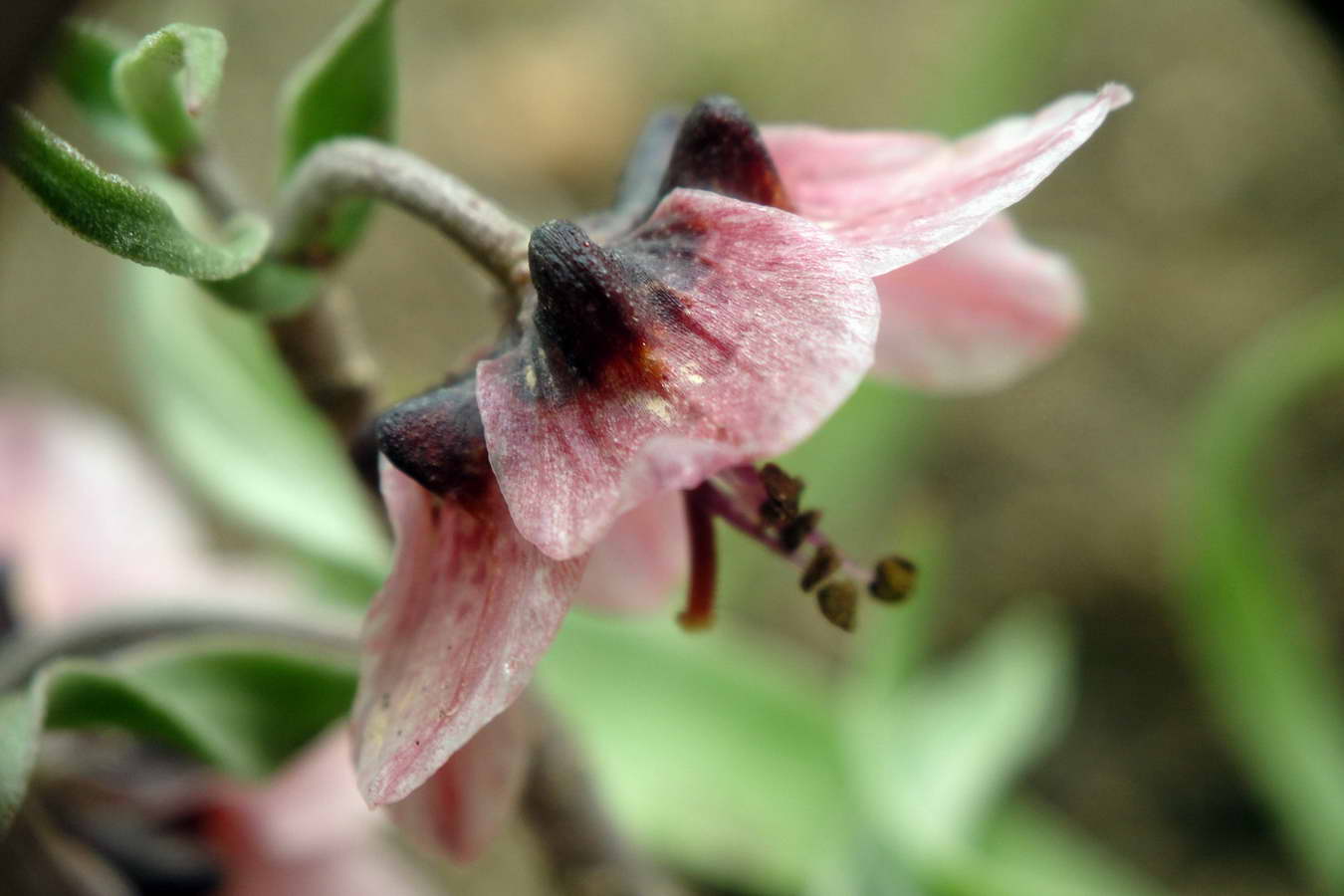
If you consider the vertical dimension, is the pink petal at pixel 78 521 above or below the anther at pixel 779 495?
below

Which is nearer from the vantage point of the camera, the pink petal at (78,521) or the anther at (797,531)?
the anther at (797,531)

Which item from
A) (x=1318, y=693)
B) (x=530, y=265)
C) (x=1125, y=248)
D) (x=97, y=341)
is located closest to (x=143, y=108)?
(x=530, y=265)

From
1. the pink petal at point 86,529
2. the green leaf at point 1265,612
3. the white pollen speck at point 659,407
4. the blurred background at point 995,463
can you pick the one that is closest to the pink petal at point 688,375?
the white pollen speck at point 659,407

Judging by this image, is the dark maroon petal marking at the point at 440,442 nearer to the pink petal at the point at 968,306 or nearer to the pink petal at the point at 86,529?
the pink petal at the point at 968,306

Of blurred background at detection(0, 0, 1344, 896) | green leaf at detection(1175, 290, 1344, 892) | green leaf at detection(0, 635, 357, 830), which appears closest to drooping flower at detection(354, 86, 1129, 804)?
green leaf at detection(0, 635, 357, 830)

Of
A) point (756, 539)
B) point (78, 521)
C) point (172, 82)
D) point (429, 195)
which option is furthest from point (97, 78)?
point (78, 521)

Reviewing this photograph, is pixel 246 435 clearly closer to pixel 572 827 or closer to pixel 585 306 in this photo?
pixel 572 827
